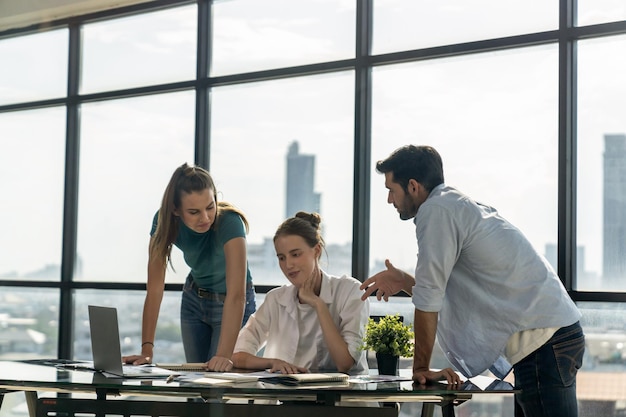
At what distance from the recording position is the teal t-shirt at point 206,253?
135 inches

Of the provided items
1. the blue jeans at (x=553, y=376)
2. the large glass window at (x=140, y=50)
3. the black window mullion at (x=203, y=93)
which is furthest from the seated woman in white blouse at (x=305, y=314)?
the large glass window at (x=140, y=50)

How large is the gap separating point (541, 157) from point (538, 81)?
359mm

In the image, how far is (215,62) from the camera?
16.3ft

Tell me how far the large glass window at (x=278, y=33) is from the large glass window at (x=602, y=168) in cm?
128

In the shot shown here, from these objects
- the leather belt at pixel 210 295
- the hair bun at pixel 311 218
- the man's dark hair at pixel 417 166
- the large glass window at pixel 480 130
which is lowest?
the leather belt at pixel 210 295

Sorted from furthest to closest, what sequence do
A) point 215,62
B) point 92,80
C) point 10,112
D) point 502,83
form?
point 10,112
point 92,80
point 215,62
point 502,83

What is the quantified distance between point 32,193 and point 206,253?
259cm

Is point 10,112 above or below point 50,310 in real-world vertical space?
above

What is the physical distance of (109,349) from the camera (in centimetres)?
265

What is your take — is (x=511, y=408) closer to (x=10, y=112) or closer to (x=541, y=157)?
(x=541, y=157)

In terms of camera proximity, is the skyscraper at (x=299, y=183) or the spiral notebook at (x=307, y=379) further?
the skyscraper at (x=299, y=183)

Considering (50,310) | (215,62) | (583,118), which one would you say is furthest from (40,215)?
(583,118)

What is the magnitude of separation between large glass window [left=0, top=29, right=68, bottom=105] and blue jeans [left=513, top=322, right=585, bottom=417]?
12.8ft

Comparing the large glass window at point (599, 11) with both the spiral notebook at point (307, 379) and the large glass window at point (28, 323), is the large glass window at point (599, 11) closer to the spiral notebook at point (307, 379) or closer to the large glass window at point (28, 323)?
the spiral notebook at point (307, 379)
